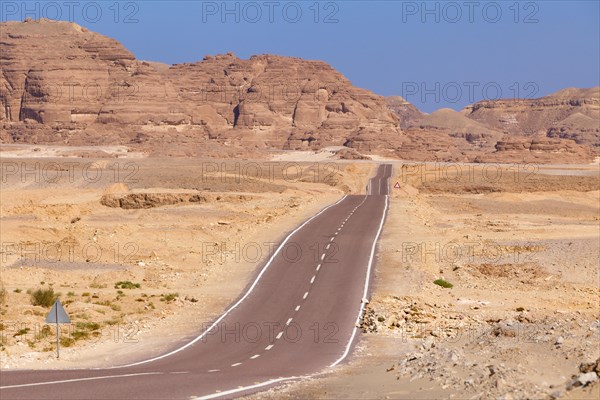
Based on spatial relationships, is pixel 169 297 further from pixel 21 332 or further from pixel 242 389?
pixel 242 389

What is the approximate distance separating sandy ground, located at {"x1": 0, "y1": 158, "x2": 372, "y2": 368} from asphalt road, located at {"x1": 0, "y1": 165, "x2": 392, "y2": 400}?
43.8 inches

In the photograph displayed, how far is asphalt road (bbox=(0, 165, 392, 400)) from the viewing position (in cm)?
2038

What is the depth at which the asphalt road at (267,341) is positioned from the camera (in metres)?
20.4

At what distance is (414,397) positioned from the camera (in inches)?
699

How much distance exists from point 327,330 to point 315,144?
166m

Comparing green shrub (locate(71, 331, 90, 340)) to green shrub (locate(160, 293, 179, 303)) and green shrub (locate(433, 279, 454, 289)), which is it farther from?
green shrub (locate(433, 279, 454, 289))

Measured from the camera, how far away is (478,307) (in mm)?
35531

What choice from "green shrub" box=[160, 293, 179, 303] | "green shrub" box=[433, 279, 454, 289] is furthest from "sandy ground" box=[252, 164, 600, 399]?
"green shrub" box=[160, 293, 179, 303]

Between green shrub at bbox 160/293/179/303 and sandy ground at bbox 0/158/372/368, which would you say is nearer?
sandy ground at bbox 0/158/372/368

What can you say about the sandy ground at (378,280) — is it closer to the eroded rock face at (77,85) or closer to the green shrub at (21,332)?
the green shrub at (21,332)

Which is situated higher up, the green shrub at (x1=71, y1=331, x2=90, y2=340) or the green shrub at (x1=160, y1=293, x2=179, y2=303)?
the green shrub at (x1=160, y1=293, x2=179, y2=303)

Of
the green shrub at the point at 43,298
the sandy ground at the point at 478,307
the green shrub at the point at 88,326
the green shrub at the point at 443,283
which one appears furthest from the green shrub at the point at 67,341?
the green shrub at the point at 443,283

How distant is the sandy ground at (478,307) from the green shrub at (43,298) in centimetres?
1139

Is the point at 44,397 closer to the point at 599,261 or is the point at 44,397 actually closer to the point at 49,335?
the point at 49,335
